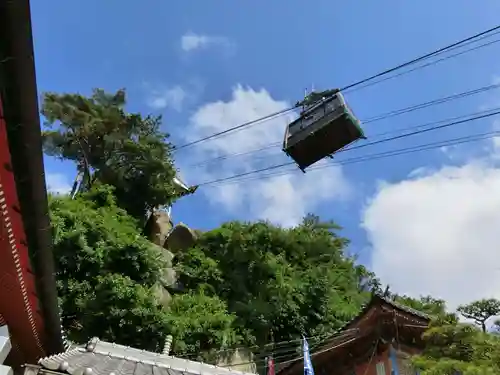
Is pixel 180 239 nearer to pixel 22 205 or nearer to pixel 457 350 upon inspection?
pixel 457 350

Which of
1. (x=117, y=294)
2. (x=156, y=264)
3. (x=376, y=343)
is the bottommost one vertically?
(x=376, y=343)

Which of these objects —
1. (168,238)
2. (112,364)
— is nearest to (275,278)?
(168,238)

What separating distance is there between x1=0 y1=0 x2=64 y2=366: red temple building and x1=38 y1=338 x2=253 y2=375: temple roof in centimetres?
64

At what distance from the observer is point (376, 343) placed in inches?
521

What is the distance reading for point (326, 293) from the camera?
24219 mm

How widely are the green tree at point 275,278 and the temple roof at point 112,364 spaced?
575 inches

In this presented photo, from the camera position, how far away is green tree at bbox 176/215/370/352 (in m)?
22.8

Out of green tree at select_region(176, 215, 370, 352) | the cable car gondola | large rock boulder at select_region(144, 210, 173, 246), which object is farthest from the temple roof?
large rock boulder at select_region(144, 210, 173, 246)

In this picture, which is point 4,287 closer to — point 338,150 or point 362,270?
point 338,150

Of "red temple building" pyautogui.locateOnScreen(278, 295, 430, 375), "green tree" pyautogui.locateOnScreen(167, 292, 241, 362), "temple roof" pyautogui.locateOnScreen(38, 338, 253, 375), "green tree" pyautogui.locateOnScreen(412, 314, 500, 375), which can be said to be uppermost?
"green tree" pyautogui.locateOnScreen(167, 292, 241, 362)

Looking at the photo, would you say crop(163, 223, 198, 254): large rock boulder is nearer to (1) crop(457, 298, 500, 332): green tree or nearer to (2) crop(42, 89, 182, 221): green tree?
(2) crop(42, 89, 182, 221): green tree

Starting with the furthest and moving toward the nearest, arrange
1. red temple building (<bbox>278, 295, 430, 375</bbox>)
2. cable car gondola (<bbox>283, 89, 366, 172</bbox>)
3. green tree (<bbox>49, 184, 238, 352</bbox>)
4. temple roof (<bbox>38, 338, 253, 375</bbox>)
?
green tree (<bbox>49, 184, 238, 352</bbox>)
red temple building (<bbox>278, 295, 430, 375</bbox>)
cable car gondola (<bbox>283, 89, 366, 172</bbox>)
temple roof (<bbox>38, 338, 253, 375</bbox>)

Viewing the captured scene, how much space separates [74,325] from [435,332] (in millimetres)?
16432

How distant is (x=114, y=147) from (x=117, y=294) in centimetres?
1124
